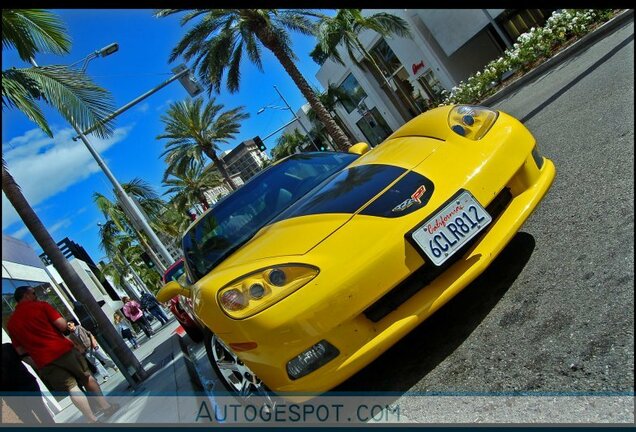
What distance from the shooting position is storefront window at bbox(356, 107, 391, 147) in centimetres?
3848

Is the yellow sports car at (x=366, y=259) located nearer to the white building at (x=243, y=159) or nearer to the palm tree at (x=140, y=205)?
the palm tree at (x=140, y=205)

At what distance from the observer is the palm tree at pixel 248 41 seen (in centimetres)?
1695

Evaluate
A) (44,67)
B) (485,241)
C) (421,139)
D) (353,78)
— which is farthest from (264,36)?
(353,78)

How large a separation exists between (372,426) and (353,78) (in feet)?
126

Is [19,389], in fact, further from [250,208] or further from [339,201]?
[339,201]

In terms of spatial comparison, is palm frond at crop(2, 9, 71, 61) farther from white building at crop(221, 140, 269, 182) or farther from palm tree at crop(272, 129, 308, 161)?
white building at crop(221, 140, 269, 182)

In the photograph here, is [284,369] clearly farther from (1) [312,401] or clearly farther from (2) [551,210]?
(2) [551,210]

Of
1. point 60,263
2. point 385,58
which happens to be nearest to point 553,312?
point 60,263

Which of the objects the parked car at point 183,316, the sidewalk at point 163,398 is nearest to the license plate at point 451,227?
the sidewalk at point 163,398

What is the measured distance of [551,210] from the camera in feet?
11.7

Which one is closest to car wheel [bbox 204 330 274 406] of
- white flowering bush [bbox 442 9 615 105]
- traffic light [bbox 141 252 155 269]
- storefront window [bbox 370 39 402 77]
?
white flowering bush [bbox 442 9 615 105]

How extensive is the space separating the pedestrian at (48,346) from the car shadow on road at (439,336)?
2.79 metres

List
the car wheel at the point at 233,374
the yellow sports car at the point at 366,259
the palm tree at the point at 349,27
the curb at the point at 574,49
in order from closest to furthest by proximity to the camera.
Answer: the yellow sports car at the point at 366,259
the car wheel at the point at 233,374
the curb at the point at 574,49
the palm tree at the point at 349,27

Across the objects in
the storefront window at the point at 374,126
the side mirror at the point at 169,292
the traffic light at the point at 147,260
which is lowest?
the side mirror at the point at 169,292
